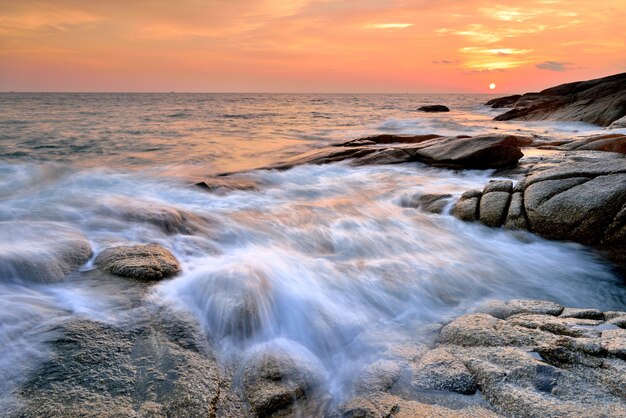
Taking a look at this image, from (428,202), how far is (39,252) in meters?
6.10

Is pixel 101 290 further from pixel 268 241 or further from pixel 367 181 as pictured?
pixel 367 181

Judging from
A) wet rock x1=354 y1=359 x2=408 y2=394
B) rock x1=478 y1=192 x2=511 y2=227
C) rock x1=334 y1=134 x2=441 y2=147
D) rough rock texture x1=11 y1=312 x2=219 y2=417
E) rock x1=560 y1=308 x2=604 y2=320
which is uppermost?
rock x1=334 y1=134 x2=441 y2=147

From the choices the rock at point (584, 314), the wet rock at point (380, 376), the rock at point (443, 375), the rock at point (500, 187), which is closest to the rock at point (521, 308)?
the rock at point (584, 314)

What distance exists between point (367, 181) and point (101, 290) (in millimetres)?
7177

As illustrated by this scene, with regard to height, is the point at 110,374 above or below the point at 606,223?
below

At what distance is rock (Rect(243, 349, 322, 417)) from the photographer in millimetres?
2525

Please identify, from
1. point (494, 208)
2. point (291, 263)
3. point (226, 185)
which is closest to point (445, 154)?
point (494, 208)

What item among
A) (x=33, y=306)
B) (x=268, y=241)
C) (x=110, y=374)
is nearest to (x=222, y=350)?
(x=110, y=374)

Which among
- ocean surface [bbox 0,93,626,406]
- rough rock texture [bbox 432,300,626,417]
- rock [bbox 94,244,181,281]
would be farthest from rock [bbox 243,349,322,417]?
rock [bbox 94,244,181,281]

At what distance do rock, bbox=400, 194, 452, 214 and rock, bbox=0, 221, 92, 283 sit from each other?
18.0 ft

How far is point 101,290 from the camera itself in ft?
12.1

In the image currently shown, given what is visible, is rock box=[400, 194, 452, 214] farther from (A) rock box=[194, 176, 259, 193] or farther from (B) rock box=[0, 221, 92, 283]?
(B) rock box=[0, 221, 92, 283]

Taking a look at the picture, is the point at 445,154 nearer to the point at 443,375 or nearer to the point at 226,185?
the point at 226,185

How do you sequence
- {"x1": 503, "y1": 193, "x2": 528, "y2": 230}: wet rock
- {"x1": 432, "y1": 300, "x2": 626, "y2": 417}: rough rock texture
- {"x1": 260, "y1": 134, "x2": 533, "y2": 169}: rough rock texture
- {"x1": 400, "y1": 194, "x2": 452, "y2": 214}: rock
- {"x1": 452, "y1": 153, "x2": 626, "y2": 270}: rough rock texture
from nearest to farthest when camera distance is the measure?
{"x1": 432, "y1": 300, "x2": 626, "y2": 417}: rough rock texture, {"x1": 452, "y1": 153, "x2": 626, "y2": 270}: rough rock texture, {"x1": 503, "y1": 193, "x2": 528, "y2": 230}: wet rock, {"x1": 400, "y1": 194, "x2": 452, "y2": 214}: rock, {"x1": 260, "y1": 134, "x2": 533, "y2": 169}: rough rock texture
